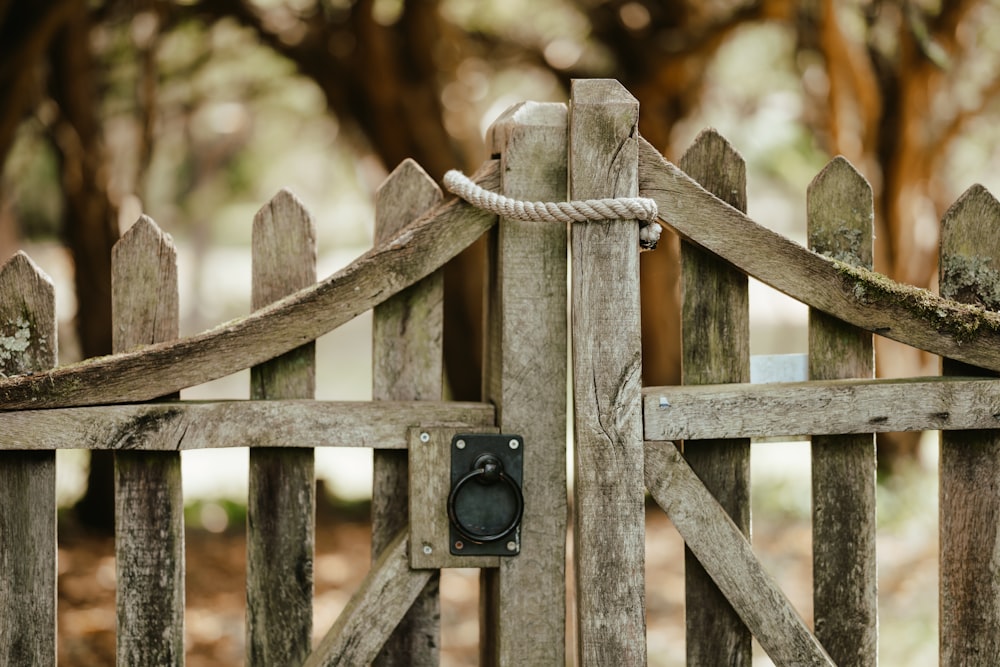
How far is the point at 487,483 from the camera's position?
5.43 ft

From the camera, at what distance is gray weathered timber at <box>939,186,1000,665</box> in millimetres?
1787

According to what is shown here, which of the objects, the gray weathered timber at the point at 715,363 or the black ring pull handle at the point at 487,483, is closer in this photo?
the black ring pull handle at the point at 487,483

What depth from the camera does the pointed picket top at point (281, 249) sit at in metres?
1.70

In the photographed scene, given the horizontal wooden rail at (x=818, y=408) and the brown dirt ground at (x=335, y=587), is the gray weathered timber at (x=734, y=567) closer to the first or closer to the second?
the horizontal wooden rail at (x=818, y=408)

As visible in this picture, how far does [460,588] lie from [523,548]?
3514 millimetres

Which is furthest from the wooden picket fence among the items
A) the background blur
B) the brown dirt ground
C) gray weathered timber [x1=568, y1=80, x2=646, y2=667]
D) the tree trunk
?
the tree trunk

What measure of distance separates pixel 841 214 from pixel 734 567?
0.72 m

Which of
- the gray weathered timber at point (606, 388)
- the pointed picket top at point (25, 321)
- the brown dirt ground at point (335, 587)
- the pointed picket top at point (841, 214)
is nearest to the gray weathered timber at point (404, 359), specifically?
the gray weathered timber at point (606, 388)

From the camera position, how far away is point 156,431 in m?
1.64

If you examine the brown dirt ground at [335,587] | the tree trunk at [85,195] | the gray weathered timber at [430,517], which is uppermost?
the tree trunk at [85,195]

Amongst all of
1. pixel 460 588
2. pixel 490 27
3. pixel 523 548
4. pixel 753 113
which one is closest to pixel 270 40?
pixel 490 27

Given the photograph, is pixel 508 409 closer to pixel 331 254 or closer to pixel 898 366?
pixel 898 366

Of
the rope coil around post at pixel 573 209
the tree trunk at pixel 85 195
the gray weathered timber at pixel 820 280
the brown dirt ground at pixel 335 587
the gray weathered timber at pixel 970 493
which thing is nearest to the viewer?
the rope coil around post at pixel 573 209

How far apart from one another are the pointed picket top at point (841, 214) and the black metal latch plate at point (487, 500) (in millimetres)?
728
